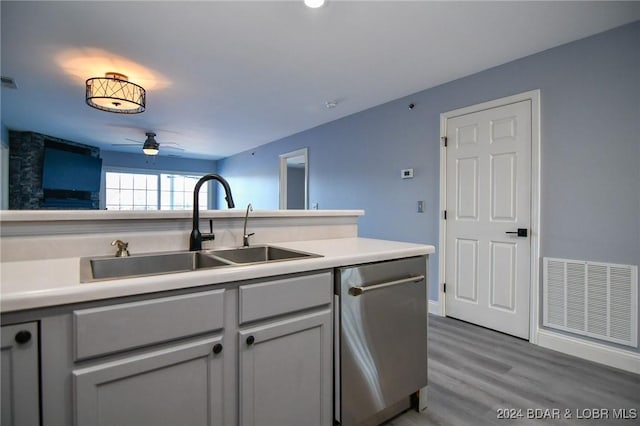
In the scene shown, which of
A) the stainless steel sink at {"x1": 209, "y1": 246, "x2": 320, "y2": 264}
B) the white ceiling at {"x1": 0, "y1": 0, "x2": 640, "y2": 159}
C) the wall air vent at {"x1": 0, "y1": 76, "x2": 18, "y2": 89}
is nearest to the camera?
the stainless steel sink at {"x1": 209, "y1": 246, "x2": 320, "y2": 264}

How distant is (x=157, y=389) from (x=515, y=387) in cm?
202

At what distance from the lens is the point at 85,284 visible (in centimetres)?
87

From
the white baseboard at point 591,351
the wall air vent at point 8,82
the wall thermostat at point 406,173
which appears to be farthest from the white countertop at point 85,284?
the wall air vent at point 8,82

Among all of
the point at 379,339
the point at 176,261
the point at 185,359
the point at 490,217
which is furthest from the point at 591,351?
the point at 176,261

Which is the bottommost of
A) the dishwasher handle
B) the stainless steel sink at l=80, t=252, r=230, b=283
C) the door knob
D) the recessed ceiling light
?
the dishwasher handle

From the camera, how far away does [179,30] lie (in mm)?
2297

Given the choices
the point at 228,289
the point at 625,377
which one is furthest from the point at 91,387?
the point at 625,377

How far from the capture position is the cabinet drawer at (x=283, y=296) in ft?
3.71

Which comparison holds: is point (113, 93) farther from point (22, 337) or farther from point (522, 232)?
point (522, 232)

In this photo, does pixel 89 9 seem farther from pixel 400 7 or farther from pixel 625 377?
pixel 625 377

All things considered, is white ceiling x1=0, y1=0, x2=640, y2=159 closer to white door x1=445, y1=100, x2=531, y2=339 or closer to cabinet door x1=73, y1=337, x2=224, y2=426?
white door x1=445, y1=100, x2=531, y2=339

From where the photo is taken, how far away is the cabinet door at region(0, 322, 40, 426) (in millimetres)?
764

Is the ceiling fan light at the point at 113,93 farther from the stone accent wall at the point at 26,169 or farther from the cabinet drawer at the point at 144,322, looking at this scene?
the stone accent wall at the point at 26,169

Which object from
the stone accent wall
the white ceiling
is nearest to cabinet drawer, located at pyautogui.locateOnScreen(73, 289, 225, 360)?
the white ceiling
